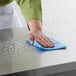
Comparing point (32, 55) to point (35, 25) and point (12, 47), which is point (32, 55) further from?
point (35, 25)

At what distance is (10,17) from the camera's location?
125 centimetres

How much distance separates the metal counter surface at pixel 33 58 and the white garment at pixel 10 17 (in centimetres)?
25

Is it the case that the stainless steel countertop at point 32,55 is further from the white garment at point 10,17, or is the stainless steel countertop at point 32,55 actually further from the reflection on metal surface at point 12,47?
the white garment at point 10,17

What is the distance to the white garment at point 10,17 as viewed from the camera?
1.21 m

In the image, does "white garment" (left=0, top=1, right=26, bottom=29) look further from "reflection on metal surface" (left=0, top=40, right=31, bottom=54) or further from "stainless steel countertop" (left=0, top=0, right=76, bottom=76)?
"reflection on metal surface" (left=0, top=40, right=31, bottom=54)

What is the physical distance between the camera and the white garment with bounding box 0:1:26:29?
1.21 meters

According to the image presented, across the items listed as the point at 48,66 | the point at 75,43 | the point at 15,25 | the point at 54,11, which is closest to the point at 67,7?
the point at 54,11

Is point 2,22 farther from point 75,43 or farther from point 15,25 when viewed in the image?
point 75,43

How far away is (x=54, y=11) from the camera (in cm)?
231

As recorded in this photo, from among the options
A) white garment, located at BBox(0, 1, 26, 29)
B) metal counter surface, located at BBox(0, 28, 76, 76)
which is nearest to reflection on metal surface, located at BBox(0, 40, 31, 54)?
metal counter surface, located at BBox(0, 28, 76, 76)

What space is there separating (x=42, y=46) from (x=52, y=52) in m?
0.05

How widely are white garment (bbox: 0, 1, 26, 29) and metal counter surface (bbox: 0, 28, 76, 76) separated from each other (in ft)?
0.82

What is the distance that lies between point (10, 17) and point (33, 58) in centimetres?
52

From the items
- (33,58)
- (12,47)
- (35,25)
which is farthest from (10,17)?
(33,58)
